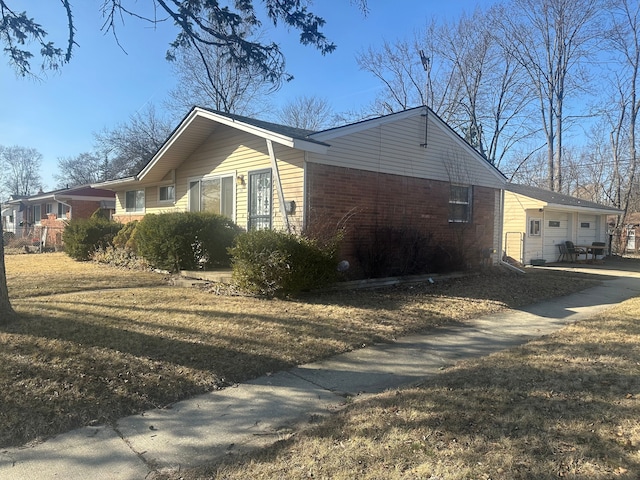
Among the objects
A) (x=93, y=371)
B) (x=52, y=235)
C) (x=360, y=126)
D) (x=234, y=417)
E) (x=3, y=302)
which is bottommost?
(x=234, y=417)

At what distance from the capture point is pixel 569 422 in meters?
3.42

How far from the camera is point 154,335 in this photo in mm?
5340

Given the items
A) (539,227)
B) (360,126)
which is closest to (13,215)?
(360,126)

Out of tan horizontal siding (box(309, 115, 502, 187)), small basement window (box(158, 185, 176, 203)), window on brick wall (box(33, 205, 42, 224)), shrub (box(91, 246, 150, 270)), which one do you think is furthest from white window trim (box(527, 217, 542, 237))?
window on brick wall (box(33, 205, 42, 224))

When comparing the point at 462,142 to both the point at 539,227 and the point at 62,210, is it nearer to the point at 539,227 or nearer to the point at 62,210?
the point at 539,227

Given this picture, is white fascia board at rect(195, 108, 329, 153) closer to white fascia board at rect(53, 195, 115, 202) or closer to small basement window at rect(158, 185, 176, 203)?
small basement window at rect(158, 185, 176, 203)

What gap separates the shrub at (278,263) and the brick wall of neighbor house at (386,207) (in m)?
0.73

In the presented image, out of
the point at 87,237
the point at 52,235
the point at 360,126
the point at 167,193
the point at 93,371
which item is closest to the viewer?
the point at 93,371

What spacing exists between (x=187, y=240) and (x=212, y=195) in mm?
2553

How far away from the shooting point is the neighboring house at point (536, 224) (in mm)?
19547

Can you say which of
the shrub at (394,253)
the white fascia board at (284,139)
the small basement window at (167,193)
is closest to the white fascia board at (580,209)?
the shrub at (394,253)

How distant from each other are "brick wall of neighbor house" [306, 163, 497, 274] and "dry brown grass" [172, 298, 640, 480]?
16.2 feet

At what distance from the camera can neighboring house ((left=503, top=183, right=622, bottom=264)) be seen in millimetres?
19547

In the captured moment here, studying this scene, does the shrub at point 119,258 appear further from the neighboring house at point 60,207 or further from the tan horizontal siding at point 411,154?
the neighboring house at point 60,207
